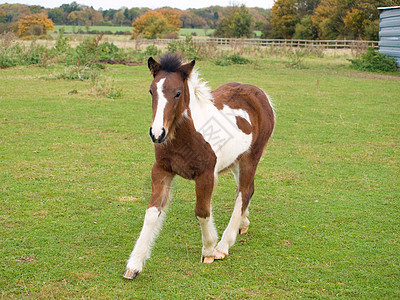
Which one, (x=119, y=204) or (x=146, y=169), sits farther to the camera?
(x=146, y=169)

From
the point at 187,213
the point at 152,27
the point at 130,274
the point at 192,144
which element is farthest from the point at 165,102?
the point at 152,27

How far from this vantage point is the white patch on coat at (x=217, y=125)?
12.3ft

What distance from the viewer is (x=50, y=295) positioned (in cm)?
321

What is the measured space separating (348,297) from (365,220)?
1.78 meters

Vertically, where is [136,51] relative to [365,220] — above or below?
above

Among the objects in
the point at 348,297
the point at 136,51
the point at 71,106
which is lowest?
the point at 348,297

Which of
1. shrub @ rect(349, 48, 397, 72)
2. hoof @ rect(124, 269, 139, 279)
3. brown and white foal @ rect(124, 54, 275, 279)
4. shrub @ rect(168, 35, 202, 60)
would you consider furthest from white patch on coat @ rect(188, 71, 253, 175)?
shrub @ rect(168, 35, 202, 60)

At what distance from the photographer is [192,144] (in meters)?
3.65

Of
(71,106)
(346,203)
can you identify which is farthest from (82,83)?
(346,203)

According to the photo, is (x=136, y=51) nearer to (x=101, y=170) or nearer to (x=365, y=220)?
(x=101, y=170)

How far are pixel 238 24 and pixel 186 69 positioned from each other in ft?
170

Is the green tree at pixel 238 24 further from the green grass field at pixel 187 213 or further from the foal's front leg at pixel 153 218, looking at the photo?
the foal's front leg at pixel 153 218

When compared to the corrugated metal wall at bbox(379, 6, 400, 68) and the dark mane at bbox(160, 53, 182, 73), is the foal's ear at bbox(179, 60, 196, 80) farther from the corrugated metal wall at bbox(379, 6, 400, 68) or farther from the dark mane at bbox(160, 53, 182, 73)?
the corrugated metal wall at bbox(379, 6, 400, 68)

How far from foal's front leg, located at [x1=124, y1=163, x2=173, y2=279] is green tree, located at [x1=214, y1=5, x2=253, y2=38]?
166 ft
